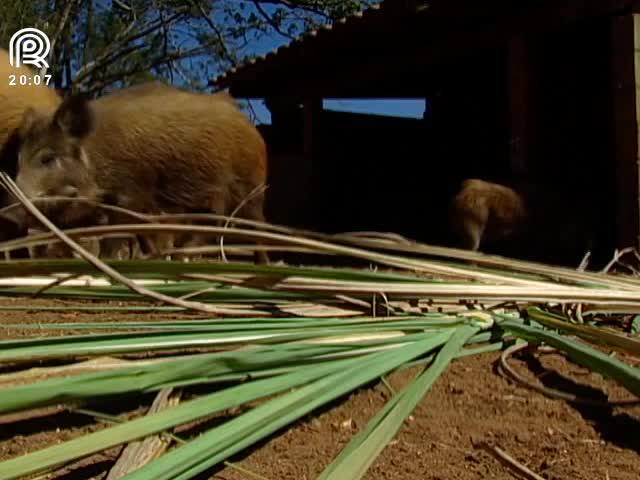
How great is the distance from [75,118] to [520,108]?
367 centimetres

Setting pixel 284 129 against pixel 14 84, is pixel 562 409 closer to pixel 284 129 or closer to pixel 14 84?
pixel 14 84

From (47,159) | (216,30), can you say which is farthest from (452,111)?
(216,30)

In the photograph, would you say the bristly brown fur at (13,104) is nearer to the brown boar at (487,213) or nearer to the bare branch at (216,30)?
the brown boar at (487,213)

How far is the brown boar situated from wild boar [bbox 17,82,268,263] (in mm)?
1741

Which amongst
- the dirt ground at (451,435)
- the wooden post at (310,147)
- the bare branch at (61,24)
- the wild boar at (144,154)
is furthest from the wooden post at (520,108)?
the bare branch at (61,24)

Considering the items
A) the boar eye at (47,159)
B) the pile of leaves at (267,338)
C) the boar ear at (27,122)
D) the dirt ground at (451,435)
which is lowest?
the dirt ground at (451,435)

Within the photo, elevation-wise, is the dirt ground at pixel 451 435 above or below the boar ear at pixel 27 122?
below

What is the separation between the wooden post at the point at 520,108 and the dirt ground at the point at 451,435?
5.73 metres

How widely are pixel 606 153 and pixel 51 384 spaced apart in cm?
789

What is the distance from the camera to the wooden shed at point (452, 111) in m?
7.39

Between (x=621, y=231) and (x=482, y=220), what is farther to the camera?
(x=482, y=220)

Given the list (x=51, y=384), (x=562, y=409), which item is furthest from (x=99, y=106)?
(x=51, y=384)

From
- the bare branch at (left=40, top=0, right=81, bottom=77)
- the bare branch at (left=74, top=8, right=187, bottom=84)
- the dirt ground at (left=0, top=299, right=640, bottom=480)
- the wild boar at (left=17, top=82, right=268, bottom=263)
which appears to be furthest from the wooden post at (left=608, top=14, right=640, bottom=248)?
the bare branch at (left=74, top=8, right=187, bottom=84)

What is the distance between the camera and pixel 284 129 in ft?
41.9
